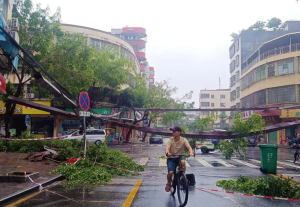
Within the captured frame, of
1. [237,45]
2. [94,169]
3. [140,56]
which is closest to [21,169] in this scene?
[94,169]

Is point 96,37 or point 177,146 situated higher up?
point 96,37

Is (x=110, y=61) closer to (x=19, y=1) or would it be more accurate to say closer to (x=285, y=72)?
(x=19, y=1)

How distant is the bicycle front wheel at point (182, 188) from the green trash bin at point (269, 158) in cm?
657

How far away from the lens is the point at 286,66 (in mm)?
41406

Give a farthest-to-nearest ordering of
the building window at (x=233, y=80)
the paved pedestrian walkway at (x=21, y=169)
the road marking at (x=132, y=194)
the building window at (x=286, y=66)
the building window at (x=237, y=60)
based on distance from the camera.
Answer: the building window at (x=233, y=80), the building window at (x=237, y=60), the building window at (x=286, y=66), the paved pedestrian walkway at (x=21, y=169), the road marking at (x=132, y=194)

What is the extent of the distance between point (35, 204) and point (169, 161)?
3063 mm

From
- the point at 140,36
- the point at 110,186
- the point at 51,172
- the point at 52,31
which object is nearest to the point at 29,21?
the point at 52,31

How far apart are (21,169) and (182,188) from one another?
7.08 metres

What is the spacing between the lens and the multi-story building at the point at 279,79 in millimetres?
40250

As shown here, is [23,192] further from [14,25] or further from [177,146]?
[14,25]

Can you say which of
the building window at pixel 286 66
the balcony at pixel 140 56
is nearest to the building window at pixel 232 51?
the building window at pixel 286 66

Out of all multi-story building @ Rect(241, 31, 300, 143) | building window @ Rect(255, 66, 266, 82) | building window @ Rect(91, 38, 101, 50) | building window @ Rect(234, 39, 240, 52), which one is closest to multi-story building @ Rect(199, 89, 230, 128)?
building window @ Rect(234, 39, 240, 52)

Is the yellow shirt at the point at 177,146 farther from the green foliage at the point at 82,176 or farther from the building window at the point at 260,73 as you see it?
the building window at the point at 260,73

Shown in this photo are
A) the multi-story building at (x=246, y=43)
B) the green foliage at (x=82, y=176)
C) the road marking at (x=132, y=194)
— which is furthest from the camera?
the multi-story building at (x=246, y=43)
